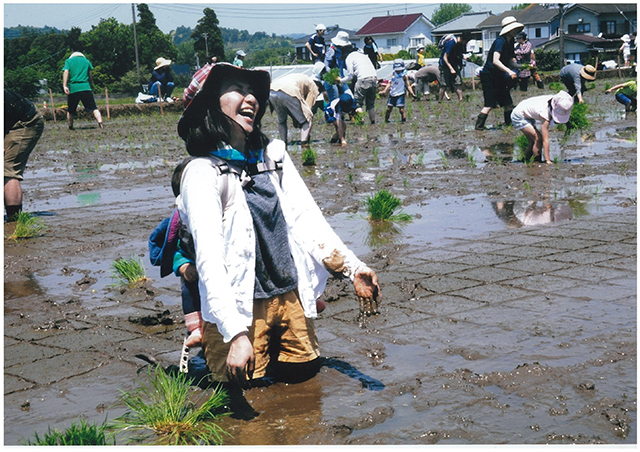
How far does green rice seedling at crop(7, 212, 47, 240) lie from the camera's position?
7.70m

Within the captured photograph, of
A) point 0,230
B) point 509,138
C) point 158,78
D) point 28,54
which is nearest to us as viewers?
point 0,230

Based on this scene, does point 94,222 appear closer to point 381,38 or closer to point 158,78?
point 158,78

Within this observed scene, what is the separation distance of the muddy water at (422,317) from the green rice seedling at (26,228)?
0.48 ft

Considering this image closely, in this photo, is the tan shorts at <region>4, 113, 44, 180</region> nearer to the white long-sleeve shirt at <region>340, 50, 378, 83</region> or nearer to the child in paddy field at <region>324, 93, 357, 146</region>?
the child in paddy field at <region>324, 93, 357, 146</region>

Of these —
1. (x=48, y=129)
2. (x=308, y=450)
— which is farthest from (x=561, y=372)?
(x=48, y=129)


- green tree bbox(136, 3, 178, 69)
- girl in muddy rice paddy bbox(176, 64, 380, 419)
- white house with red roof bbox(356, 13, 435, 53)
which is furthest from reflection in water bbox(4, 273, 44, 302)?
white house with red roof bbox(356, 13, 435, 53)

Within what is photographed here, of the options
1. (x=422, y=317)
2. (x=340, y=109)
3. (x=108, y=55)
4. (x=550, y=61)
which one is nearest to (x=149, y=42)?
(x=108, y=55)

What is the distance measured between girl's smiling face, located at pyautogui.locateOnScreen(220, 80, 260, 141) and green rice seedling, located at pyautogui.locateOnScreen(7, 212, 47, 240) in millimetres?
4784

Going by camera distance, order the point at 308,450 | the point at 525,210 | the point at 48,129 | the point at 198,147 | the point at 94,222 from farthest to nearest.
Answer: the point at 48,129 → the point at 94,222 → the point at 525,210 → the point at 198,147 → the point at 308,450

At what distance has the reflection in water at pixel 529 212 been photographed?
24.3ft

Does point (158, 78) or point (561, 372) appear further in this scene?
point (158, 78)

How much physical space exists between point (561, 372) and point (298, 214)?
57.8 inches

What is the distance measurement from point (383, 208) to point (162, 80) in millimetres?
21278

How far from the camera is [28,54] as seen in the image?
52.0m
